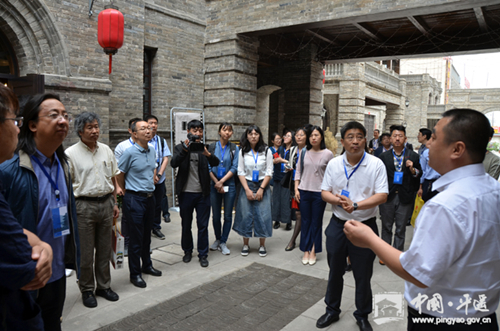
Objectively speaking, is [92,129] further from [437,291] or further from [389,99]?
[389,99]

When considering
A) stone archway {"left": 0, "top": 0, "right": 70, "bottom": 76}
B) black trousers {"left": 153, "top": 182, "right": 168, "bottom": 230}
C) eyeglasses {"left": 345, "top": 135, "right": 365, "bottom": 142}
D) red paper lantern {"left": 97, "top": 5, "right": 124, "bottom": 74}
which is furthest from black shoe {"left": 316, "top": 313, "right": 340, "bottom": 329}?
stone archway {"left": 0, "top": 0, "right": 70, "bottom": 76}

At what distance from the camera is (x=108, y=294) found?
13.7 ft

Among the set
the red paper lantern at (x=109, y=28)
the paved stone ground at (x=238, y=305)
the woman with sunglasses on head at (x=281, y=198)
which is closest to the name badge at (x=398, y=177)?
the paved stone ground at (x=238, y=305)

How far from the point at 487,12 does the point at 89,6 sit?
349 inches

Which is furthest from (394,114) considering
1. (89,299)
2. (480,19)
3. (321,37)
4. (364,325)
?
(89,299)

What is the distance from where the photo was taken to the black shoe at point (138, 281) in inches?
178

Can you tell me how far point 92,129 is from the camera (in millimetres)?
3930

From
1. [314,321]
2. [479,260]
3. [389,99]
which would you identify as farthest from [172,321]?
[389,99]

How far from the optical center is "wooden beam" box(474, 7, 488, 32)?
26.6 feet

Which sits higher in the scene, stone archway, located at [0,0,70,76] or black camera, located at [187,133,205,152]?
stone archway, located at [0,0,70,76]

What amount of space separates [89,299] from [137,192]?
1319mm

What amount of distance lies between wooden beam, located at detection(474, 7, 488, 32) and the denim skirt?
6.59 meters

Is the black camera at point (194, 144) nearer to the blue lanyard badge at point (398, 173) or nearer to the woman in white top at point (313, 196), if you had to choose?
the woman in white top at point (313, 196)

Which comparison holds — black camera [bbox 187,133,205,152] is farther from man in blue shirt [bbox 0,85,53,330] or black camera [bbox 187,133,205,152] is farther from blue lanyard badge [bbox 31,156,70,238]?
man in blue shirt [bbox 0,85,53,330]
